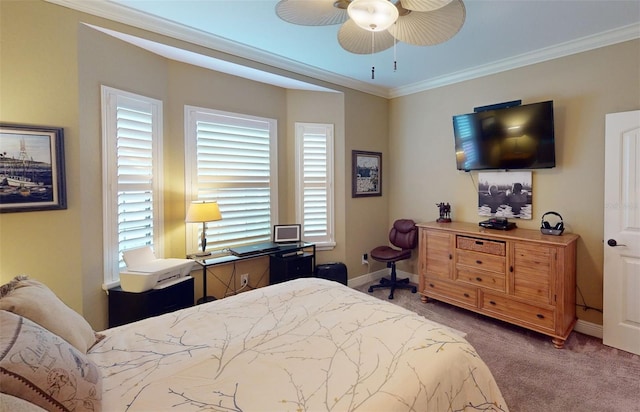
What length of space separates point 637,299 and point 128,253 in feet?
14.2

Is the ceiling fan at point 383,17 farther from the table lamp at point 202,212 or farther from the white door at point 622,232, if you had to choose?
the white door at point 622,232

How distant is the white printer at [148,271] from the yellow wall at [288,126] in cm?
23

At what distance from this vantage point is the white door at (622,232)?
2518 mm

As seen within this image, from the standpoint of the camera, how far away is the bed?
1028 mm

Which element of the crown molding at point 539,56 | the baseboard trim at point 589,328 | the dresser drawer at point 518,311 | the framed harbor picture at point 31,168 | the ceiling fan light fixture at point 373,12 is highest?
the crown molding at point 539,56

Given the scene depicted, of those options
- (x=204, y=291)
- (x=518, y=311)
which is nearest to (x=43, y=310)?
(x=204, y=291)

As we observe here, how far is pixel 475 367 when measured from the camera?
1336 millimetres

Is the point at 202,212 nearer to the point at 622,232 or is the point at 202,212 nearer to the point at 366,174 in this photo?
the point at 366,174

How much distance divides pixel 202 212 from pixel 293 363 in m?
2.04

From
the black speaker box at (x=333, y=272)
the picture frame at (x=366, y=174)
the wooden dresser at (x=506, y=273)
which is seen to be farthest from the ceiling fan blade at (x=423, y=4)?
the black speaker box at (x=333, y=272)

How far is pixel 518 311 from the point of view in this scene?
2.88 m

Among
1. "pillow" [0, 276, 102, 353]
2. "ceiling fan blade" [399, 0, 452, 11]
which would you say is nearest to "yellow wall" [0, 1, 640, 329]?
"pillow" [0, 276, 102, 353]

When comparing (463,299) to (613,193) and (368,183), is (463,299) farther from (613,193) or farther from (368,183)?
(368,183)

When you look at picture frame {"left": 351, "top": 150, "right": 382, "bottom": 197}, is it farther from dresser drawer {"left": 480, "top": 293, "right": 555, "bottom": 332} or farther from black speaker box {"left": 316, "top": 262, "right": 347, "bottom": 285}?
dresser drawer {"left": 480, "top": 293, "right": 555, "bottom": 332}
